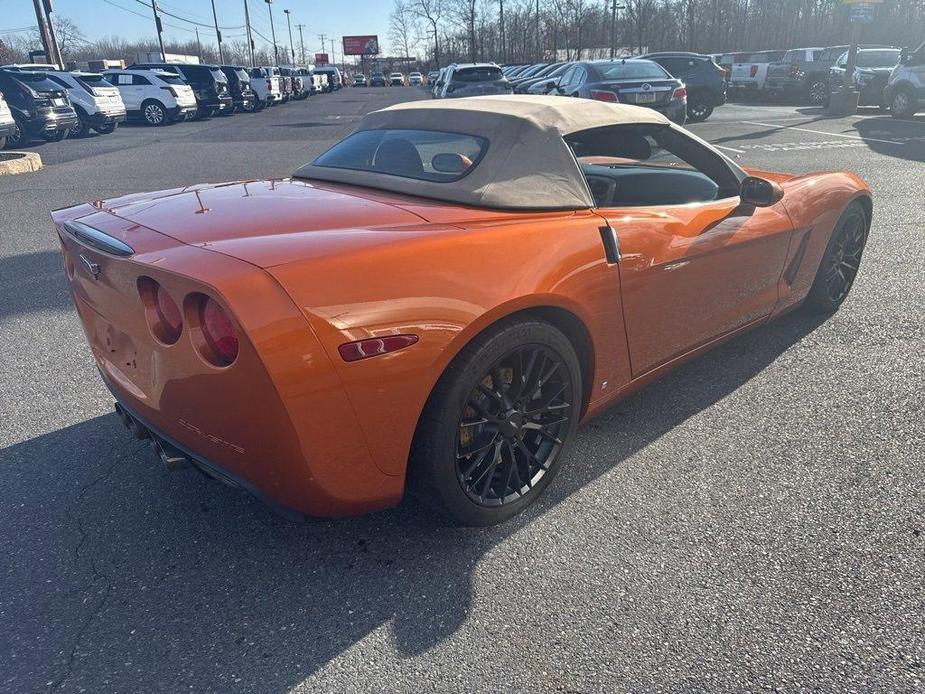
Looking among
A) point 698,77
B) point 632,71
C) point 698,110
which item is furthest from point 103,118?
point 698,110

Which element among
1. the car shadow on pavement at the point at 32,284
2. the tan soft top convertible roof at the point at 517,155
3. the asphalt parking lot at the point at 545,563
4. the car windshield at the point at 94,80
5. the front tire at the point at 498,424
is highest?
the car windshield at the point at 94,80

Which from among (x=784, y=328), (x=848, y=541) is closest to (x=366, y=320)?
(x=848, y=541)

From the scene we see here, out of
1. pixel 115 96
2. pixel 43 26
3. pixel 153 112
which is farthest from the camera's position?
pixel 43 26

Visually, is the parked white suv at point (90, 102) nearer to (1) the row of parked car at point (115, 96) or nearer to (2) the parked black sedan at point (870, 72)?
(1) the row of parked car at point (115, 96)

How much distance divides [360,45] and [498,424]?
115478 mm

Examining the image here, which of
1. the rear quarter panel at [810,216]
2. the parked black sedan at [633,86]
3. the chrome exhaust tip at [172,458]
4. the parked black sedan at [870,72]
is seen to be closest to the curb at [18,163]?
the parked black sedan at [633,86]

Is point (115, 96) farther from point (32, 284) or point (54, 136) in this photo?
point (32, 284)

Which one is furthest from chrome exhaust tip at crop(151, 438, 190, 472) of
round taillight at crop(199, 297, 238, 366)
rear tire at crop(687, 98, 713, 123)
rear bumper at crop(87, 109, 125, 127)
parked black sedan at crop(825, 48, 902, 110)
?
parked black sedan at crop(825, 48, 902, 110)

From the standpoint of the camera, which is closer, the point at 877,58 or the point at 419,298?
the point at 419,298

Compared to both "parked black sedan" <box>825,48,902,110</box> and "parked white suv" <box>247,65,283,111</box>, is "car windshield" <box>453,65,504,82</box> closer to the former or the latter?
"parked black sedan" <box>825,48,902,110</box>

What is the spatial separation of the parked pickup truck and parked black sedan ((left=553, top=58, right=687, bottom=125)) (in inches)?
530

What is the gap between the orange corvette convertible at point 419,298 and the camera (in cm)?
193

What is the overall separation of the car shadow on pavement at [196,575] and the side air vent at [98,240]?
3.19 feet

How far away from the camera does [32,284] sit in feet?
17.7
